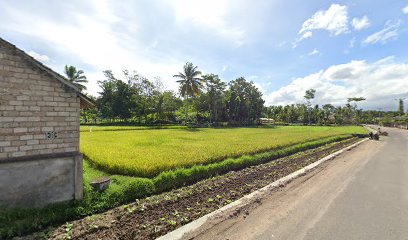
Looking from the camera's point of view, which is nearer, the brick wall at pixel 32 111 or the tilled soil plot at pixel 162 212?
the tilled soil plot at pixel 162 212

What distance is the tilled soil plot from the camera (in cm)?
482

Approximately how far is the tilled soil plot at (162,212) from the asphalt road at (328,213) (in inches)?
31.7

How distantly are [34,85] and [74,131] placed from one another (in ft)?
5.08

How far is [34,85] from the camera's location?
571 centimetres

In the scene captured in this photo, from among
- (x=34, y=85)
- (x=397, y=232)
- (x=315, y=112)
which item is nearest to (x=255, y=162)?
(x=397, y=232)

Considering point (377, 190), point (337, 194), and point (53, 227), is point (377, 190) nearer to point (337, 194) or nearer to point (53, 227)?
point (337, 194)

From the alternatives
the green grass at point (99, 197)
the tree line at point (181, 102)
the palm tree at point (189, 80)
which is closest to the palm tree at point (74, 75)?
the tree line at point (181, 102)

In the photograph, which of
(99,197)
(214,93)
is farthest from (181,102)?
(99,197)

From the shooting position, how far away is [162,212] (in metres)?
5.82

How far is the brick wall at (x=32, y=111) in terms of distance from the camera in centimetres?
528

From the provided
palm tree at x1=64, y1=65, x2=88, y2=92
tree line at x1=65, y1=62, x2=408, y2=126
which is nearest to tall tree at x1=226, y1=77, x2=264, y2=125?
tree line at x1=65, y1=62, x2=408, y2=126

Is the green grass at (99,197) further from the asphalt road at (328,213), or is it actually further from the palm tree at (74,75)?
the palm tree at (74,75)

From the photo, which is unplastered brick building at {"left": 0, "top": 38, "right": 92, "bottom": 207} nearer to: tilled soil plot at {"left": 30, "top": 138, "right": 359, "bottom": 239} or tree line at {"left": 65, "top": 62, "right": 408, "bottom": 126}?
tilled soil plot at {"left": 30, "top": 138, "right": 359, "bottom": 239}

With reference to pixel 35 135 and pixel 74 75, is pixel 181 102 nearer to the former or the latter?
pixel 74 75
